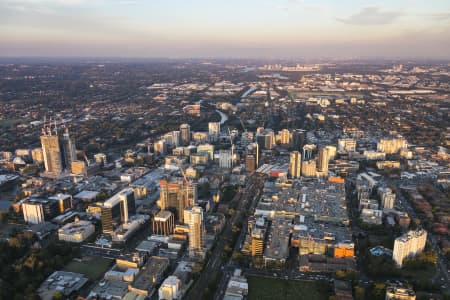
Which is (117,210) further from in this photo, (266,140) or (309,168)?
(266,140)

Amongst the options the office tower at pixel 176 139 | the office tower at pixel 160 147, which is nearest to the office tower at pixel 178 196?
the office tower at pixel 160 147

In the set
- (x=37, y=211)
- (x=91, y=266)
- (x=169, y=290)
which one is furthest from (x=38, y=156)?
(x=169, y=290)

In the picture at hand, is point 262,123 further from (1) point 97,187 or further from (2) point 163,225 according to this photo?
(2) point 163,225

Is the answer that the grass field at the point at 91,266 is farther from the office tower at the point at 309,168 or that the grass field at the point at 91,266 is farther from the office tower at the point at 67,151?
the office tower at the point at 309,168

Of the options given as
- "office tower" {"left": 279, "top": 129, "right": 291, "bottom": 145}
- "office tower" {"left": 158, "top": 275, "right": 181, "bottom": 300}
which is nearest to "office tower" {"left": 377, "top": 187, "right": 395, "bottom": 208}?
"office tower" {"left": 158, "top": 275, "right": 181, "bottom": 300}

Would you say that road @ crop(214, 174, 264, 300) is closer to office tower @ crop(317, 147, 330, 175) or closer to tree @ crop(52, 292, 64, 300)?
office tower @ crop(317, 147, 330, 175)
